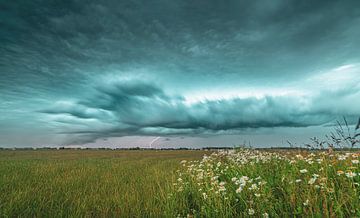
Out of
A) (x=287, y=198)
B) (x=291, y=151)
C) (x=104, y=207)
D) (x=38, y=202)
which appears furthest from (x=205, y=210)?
(x=291, y=151)

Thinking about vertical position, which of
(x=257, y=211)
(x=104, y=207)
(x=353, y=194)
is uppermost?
(x=353, y=194)

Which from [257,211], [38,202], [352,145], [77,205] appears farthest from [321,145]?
[38,202]

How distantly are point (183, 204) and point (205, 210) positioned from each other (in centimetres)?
107

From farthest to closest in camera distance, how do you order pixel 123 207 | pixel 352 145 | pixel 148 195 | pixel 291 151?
pixel 291 151, pixel 148 195, pixel 123 207, pixel 352 145

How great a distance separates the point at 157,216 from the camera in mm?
5762

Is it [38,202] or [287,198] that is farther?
[38,202]

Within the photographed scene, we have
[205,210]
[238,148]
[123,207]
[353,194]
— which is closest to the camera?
[353,194]

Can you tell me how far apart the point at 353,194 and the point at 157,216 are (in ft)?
14.0

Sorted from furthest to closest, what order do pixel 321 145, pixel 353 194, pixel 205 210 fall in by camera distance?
pixel 321 145 < pixel 205 210 < pixel 353 194

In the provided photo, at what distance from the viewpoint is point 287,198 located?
4.70 m

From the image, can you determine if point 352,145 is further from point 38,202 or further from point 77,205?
point 38,202

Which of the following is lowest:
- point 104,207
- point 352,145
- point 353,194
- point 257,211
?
point 104,207

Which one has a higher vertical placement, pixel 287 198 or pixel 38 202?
pixel 287 198

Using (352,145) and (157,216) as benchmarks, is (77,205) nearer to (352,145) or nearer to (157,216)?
(157,216)
